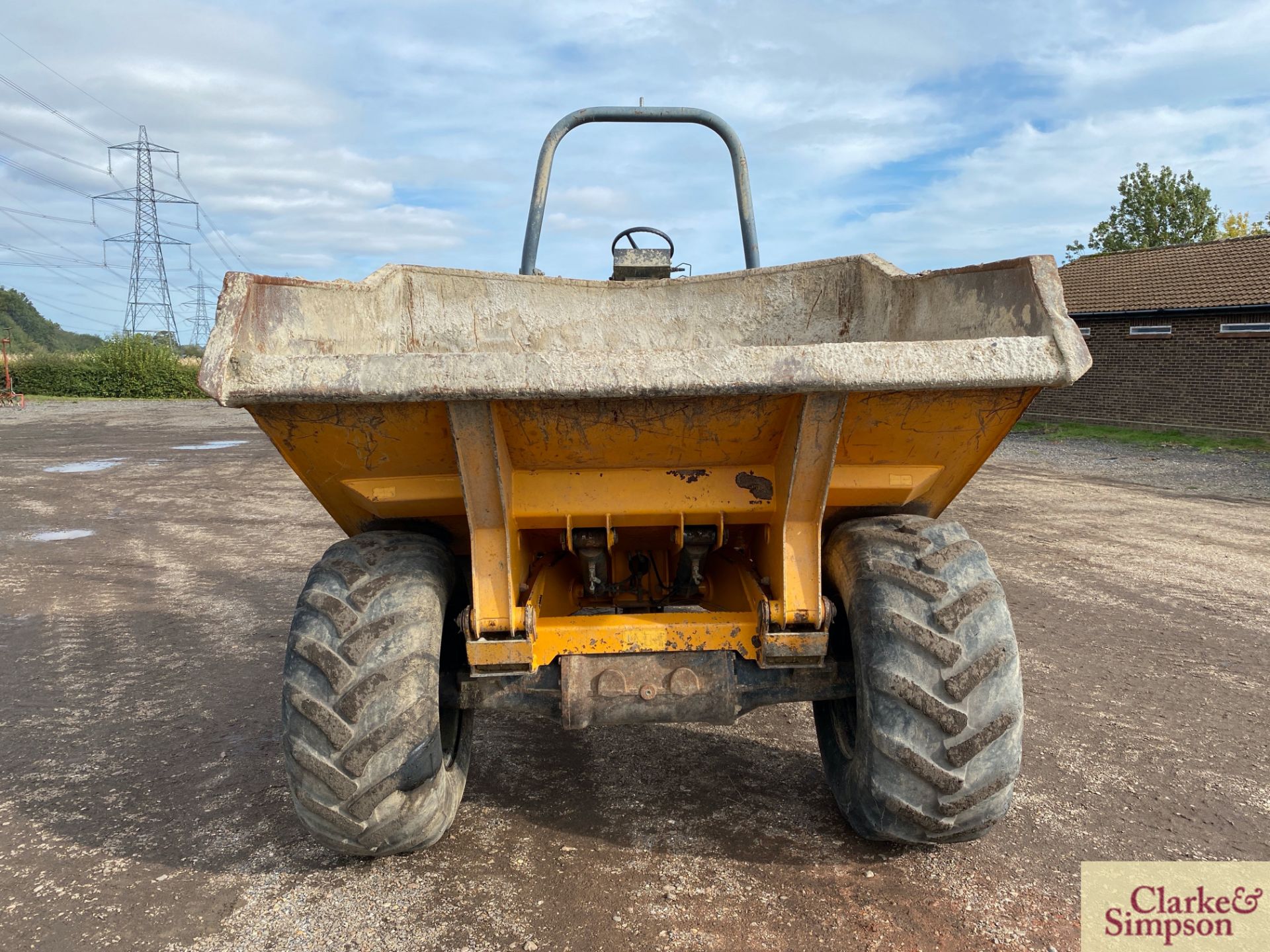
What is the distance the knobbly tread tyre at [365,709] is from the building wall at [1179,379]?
1747cm

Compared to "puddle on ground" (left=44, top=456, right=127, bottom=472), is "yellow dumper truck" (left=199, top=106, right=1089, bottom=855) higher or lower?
higher

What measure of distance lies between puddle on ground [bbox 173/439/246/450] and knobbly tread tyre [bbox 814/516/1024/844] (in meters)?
16.8

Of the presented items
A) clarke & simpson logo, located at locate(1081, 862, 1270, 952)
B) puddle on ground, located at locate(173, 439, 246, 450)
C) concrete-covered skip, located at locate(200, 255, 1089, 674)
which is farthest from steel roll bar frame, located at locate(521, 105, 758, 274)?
puddle on ground, located at locate(173, 439, 246, 450)

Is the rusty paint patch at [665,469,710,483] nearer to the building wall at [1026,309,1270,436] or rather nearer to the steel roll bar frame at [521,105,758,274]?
the steel roll bar frame at [521,105,758,274]

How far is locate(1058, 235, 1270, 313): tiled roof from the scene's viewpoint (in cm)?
1927

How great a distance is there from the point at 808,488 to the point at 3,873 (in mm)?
2857

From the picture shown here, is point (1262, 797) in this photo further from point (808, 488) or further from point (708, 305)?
point (708, 305)

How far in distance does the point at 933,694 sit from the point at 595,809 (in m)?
1.40

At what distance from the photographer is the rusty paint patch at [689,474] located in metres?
2.72

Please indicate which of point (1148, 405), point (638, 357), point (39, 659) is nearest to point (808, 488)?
point (638, 357)

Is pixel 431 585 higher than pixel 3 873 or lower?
higher

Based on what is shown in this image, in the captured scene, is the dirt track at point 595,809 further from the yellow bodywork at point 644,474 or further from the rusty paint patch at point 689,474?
the rusty paint patch at point 689,474

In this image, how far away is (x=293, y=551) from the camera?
802 cm

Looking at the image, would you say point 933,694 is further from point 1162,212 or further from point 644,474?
point 1162,212
